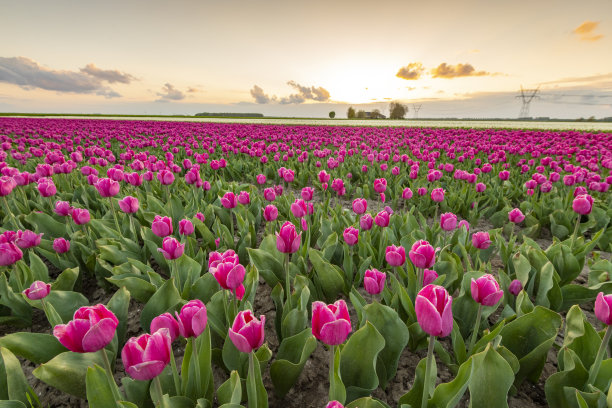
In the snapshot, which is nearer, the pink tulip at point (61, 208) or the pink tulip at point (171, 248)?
the pink tulip at point (171, 248)

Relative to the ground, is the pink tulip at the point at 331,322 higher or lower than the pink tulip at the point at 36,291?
higher

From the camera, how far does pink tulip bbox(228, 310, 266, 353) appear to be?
4.05 feet

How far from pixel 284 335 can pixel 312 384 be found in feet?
1.12

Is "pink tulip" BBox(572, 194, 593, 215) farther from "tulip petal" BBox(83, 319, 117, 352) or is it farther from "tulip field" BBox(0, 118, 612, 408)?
"tulip petal" BBox(83, 319, 117, 352)

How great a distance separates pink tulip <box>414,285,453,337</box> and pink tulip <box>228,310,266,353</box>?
593 millimetres

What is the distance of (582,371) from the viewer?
5.35 feet

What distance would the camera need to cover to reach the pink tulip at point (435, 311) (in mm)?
1220

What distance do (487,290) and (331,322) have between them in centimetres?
91

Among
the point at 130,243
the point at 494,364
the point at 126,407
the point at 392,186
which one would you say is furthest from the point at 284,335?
the point at 392,186

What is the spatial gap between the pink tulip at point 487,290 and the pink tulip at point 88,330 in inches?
63.7

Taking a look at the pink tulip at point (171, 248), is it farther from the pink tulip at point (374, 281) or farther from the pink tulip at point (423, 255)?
the pink tulip at point (423, 255)

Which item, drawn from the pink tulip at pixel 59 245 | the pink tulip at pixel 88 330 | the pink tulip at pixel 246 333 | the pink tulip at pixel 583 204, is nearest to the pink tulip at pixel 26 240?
the pink tulip at pixel 59 245

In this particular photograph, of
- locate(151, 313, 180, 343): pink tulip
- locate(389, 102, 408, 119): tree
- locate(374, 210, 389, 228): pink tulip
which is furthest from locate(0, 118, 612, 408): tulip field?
locate(389, 102, 408, 119): tree

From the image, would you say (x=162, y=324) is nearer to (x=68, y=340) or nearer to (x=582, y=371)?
(x=68, y=340)
